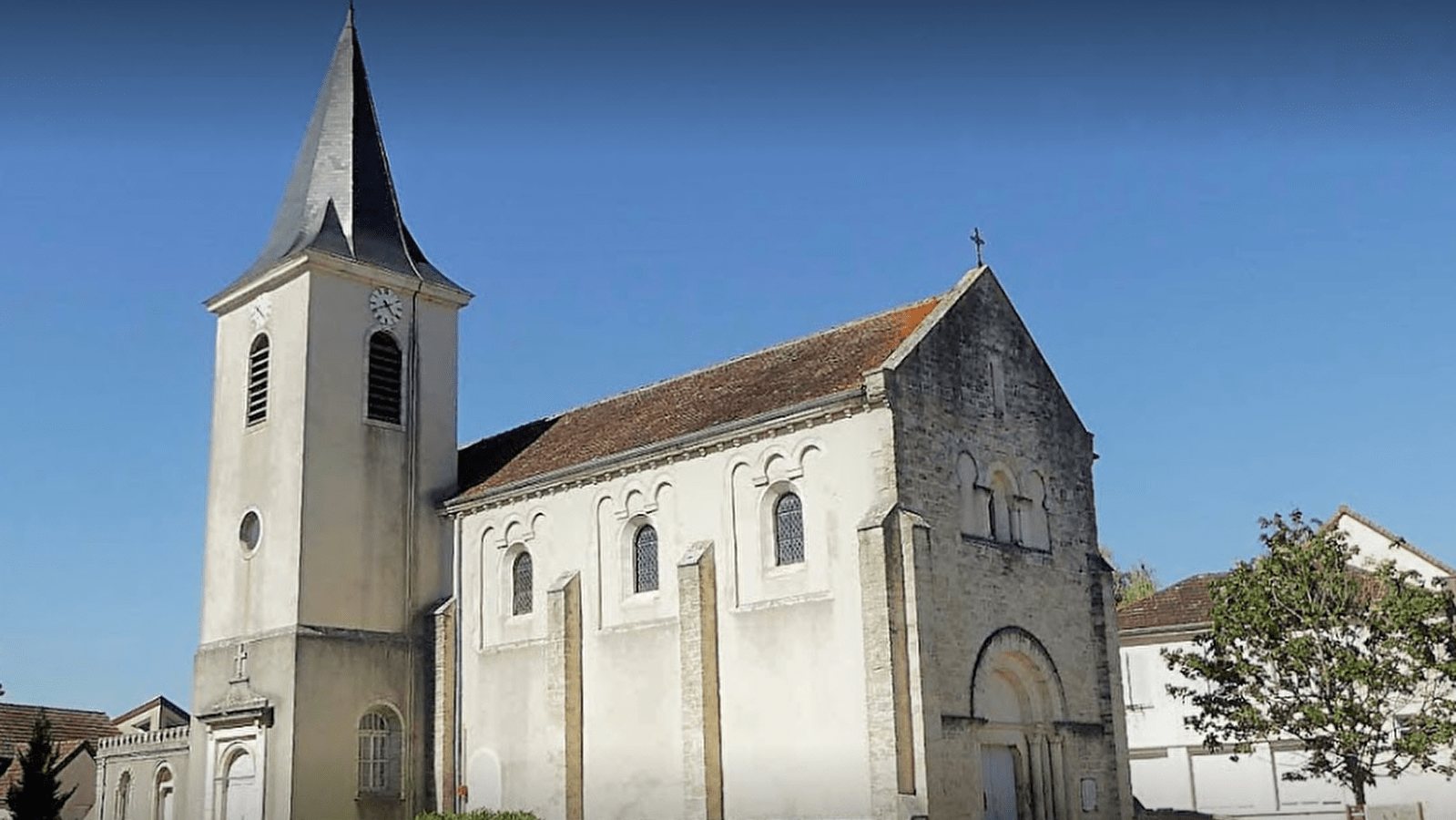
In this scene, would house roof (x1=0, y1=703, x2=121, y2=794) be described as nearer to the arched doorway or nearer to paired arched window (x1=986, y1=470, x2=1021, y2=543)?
the arched doorway

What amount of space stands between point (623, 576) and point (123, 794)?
1706 cm

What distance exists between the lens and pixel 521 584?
113 ft

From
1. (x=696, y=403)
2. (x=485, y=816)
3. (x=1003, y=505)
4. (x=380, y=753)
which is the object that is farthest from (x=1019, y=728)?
(x=380, y=753)

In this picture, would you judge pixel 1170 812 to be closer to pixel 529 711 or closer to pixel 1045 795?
pixel 1045 795

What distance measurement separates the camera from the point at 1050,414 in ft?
104

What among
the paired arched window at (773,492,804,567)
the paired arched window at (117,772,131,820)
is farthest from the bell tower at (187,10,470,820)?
the paired arched window at (773,492,804,567)

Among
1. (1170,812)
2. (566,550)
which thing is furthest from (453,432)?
(1170,812)

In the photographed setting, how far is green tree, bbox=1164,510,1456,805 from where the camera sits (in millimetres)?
28594

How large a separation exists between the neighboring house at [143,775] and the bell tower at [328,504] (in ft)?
5.71

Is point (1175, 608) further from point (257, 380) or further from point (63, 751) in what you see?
point (63, 751)

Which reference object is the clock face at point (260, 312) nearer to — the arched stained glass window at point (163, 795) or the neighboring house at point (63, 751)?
the arched stained glass window at point (163, 795)

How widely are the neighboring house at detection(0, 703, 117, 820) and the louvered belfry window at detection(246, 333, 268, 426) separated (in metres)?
16.8

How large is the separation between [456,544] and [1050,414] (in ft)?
49.2

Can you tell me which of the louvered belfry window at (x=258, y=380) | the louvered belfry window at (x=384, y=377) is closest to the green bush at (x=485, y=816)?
the louvered belfry window at (x=384, y=377)
